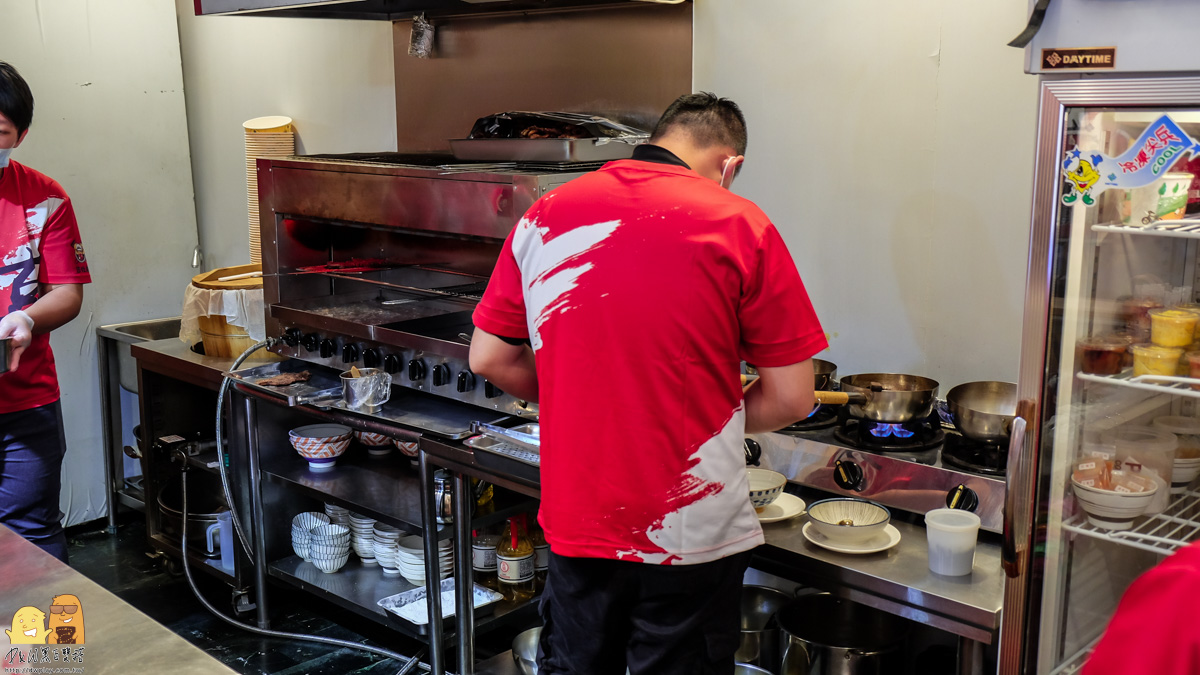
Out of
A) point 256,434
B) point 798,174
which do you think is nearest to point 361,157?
point 256,434

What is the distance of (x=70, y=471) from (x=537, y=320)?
3.39 metres

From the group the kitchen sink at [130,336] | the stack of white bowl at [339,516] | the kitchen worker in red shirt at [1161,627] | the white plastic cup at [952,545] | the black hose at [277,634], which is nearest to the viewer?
the kitchen worker in red shirt at [1161,627]

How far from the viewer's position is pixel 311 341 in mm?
3461

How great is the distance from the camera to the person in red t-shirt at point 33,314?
2.81 meters

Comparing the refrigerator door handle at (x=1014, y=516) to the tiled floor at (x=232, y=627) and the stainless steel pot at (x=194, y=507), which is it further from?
the stainless steel pot at (x=194, y=507)

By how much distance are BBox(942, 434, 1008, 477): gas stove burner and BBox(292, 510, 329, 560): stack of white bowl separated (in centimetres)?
217

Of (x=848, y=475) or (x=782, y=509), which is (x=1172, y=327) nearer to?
(x=848, y=475)

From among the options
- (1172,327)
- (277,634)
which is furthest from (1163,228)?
(277,634)

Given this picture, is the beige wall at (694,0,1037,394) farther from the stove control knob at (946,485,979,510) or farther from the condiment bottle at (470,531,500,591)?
the condiment bottle at (470,531,500,591)

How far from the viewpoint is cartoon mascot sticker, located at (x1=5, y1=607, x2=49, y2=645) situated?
138cm

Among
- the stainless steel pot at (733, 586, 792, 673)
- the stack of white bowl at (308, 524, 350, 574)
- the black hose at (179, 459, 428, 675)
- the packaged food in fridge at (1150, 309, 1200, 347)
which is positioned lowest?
the black hose at (179, 459, 428, 675)

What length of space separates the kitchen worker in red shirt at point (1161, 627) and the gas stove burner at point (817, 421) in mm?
1748

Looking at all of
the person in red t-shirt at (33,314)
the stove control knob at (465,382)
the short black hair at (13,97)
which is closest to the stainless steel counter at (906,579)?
the stove control knob at (465,382)

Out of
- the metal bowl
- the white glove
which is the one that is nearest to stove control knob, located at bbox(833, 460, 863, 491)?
the metal bowl
